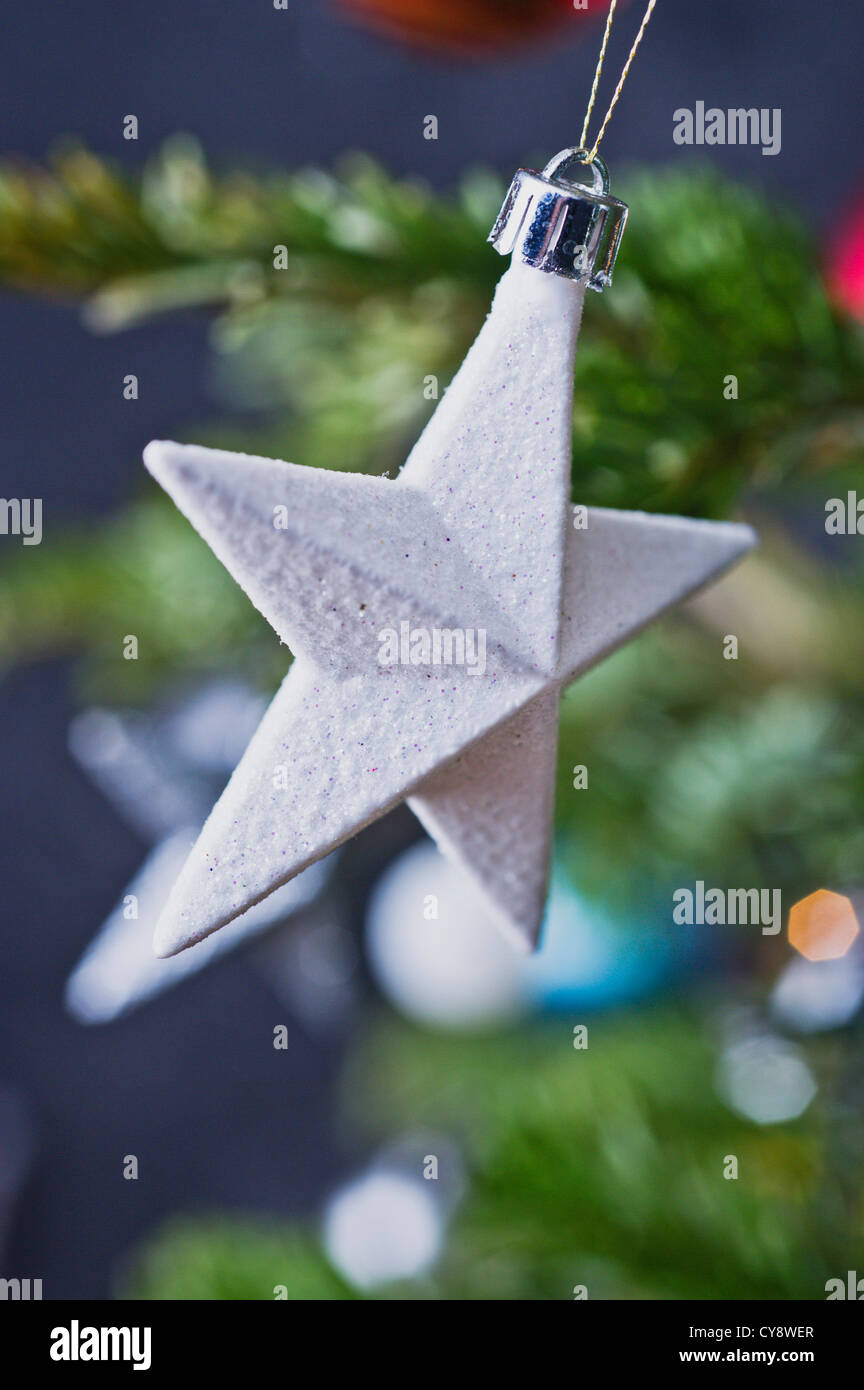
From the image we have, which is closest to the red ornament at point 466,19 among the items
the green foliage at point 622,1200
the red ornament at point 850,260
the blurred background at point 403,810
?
the blurred background at point 403,810

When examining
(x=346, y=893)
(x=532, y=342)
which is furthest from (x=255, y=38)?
(x=532, y=342)

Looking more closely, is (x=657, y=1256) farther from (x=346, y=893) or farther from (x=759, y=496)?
(x=759, y=496)

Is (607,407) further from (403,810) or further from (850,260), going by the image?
(403,810)

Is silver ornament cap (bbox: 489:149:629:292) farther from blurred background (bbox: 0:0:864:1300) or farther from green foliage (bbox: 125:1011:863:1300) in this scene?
green foliage (bbox: 125:1011:863:1300)

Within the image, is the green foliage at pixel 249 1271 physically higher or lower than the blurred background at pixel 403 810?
lower

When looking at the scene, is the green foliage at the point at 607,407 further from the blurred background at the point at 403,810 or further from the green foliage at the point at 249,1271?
the green foliage at the point at 249,1271
